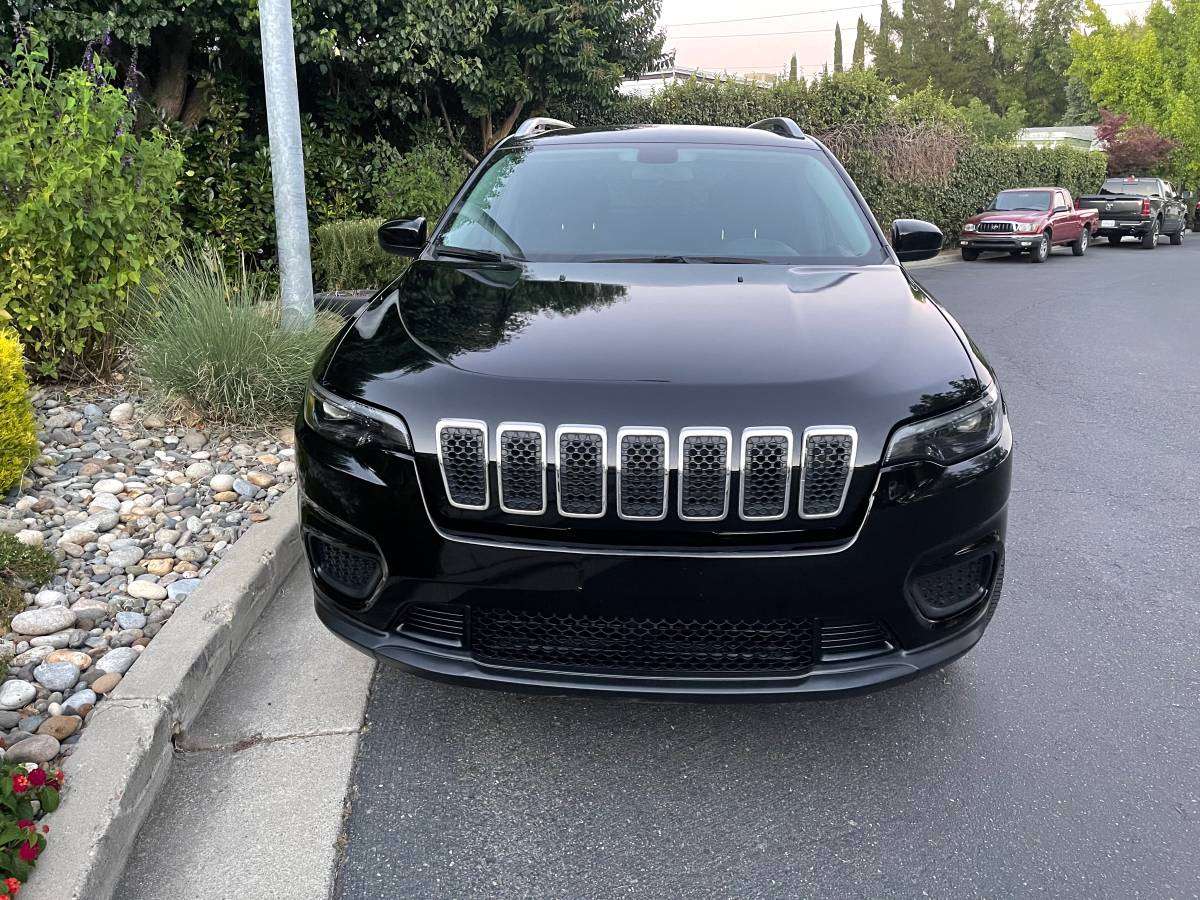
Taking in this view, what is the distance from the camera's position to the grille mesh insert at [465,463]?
2.29 metres

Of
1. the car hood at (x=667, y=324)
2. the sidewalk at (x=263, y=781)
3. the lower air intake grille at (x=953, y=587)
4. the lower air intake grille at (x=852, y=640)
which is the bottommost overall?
the sidewalk at (x=263, y=781)

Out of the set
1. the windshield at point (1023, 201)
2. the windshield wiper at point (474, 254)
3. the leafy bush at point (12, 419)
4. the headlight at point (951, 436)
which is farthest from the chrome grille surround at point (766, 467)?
the windshield at point (1023, 201)

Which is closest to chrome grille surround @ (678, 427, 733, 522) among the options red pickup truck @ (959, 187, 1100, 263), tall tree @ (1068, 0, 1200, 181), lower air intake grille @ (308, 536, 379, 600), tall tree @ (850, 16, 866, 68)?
lower air intake grille @ (308, 536, 379, 600)

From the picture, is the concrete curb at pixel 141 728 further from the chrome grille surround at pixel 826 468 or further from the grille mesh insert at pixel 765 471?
the chrome grille surround at pixel 826 468

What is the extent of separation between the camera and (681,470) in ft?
7.31

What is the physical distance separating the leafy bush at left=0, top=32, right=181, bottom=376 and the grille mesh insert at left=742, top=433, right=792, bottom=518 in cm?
403

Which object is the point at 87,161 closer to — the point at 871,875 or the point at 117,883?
the point at 117,883

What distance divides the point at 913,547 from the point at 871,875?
0.77m

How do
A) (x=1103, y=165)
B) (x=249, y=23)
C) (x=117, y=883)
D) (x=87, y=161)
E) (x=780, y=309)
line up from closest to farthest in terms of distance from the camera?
(x=117, y=883)
(x=780, y=309)
(x=87, y=161)
(x=249, y=23)
(x=1103, y=165)

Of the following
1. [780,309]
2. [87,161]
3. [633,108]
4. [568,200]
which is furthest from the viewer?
[633,108]

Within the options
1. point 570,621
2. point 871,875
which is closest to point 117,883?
point 570,621

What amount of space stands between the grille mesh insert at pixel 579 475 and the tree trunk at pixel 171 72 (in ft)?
30.2

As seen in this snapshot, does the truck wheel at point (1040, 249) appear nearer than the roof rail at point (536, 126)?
No

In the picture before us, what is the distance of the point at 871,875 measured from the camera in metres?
2.26
